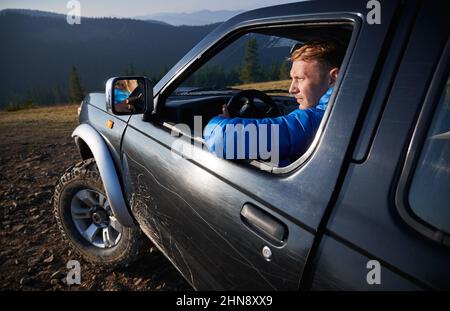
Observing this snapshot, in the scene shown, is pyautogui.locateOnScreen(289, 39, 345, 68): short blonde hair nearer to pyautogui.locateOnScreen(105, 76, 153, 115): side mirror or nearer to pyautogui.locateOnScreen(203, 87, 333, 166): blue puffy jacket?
pyautogui.locateOnScreen(203, 87, 333, 166): blue puffy jacket

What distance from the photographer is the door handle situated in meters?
1.11

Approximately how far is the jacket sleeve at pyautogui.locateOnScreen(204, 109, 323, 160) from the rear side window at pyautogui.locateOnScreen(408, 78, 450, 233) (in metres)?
0.52

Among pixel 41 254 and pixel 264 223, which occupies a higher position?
pixel 264 223

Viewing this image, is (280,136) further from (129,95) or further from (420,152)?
(129,95)

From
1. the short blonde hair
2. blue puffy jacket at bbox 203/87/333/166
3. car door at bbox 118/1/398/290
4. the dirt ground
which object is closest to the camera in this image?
car door at bbox 118/1/398/290

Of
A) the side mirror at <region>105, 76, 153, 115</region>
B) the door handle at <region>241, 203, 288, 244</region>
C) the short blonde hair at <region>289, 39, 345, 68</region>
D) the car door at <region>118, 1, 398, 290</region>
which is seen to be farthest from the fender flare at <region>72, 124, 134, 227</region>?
the short blonde hair at <region>289, 39, 345, 68</region>

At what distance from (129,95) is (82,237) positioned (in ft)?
4.92

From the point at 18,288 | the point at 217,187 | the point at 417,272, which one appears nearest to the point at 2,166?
the point at 18,288

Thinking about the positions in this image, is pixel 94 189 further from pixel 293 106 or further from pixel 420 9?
pixel 420 9

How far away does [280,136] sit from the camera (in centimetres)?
133

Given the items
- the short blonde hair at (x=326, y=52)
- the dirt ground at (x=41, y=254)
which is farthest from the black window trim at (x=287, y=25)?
the dirt ground at (x=41, y=254)

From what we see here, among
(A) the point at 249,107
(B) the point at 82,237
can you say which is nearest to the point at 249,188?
(A) the point at 249,107

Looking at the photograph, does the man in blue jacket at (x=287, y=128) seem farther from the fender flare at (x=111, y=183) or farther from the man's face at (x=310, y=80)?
the fender flare at (x=111, y=183)

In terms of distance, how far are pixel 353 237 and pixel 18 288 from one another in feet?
8.94
